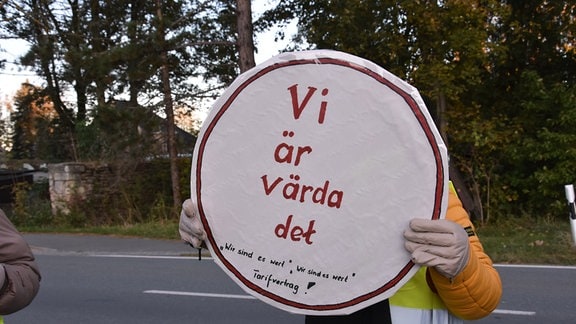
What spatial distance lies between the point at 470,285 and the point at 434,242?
208 mm

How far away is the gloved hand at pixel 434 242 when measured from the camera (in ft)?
4.36

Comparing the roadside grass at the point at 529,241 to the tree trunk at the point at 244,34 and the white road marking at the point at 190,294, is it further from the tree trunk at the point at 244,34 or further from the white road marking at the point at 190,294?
the tree trunk at the point at 244,34

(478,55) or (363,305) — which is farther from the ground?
(478,55)

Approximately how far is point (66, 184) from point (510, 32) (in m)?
11.7

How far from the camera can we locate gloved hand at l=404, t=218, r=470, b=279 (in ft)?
4.36

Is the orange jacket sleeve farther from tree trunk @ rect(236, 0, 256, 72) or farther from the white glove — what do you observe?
tree trunk @ rect(236, 0, 256, 72)

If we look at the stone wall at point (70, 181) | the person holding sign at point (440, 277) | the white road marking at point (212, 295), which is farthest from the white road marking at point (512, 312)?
the stone wall at point (70, 181)

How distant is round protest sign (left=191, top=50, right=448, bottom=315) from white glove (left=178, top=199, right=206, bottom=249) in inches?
0.8

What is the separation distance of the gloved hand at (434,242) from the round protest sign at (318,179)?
31 millimetres

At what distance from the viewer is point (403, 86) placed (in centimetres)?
138

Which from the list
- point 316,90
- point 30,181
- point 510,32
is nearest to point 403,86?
point 316,90

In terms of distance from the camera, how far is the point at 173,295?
688 centimetres

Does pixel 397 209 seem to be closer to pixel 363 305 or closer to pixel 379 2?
pixel 363 305

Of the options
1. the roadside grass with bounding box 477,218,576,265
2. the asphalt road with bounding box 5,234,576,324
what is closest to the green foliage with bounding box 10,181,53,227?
the asphalt road with bounding box 5,234,576,324
